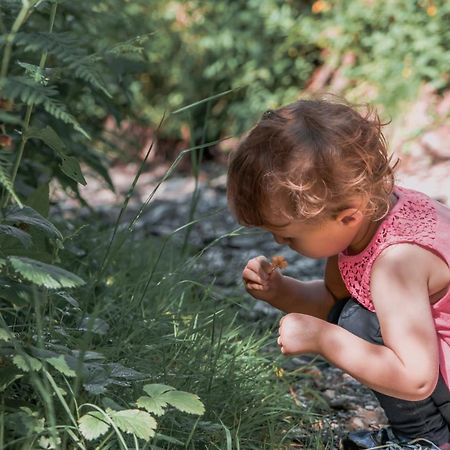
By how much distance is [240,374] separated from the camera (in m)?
2.18

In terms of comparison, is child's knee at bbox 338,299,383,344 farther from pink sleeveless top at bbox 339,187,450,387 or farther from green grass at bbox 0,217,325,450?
green grass at bbox 0,217,325,450

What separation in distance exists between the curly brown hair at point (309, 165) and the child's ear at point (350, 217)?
0.5 inches

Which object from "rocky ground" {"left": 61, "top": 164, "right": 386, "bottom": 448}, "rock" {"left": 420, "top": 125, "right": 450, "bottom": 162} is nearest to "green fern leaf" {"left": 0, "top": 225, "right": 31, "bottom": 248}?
"rocky ground" {"left": 61, "top": 164, "right": 386, "bottom": 448}

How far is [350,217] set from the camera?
1931mm

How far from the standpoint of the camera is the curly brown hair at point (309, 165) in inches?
73.3

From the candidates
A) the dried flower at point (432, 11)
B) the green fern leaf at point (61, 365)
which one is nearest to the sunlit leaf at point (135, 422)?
the green fern leaf at point (61, 365)

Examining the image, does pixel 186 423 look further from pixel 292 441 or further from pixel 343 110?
pixel 343 110

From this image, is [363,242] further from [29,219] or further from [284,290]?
[29,219]

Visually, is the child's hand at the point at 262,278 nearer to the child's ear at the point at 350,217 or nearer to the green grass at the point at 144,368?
the green grass at the point at 144,368

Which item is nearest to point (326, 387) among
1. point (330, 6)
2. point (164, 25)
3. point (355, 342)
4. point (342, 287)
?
point (342, 287)

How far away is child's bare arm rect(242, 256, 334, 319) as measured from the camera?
2.17 metres

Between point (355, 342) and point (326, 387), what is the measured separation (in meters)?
0.71

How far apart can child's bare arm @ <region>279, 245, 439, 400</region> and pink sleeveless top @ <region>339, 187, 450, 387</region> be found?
0.04 m

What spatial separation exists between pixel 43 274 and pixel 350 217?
748 mm
